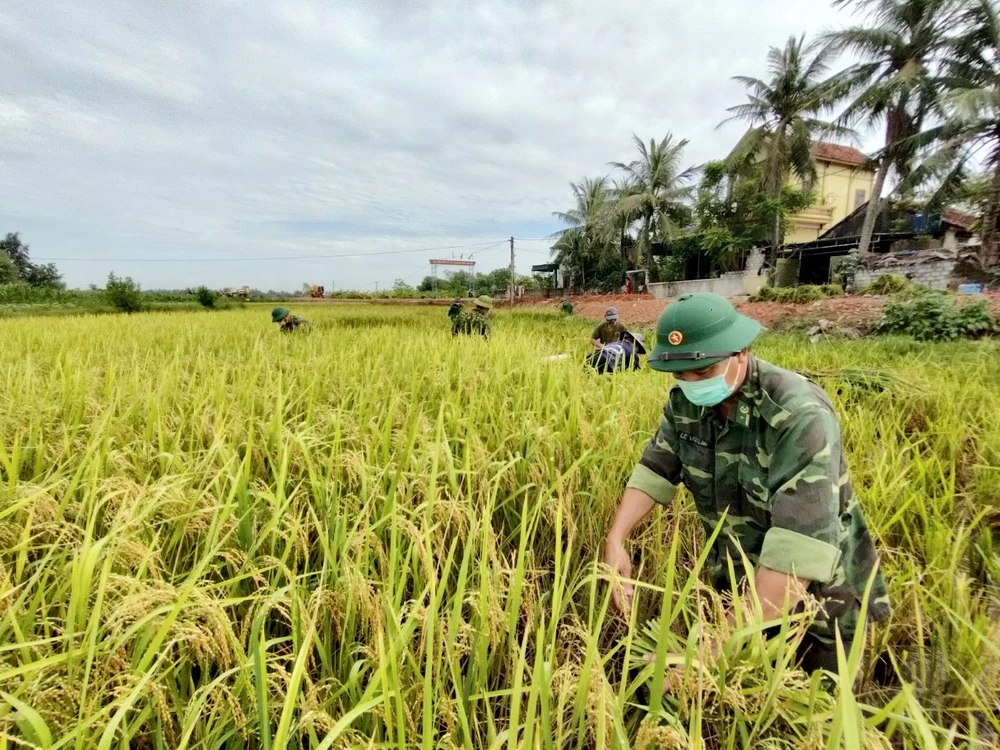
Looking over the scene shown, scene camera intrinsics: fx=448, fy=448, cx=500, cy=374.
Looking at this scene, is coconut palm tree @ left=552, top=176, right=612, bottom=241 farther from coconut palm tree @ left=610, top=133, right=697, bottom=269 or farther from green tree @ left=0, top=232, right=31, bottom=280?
green tree @ left=0, top=232, right=31, bottom=280

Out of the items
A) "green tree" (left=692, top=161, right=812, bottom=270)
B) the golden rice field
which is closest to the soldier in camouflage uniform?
the golden rice field

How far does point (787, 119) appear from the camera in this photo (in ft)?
59.0

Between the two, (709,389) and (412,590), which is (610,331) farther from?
(412,590)

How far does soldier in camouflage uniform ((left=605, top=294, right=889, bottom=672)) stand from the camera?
1.05 m

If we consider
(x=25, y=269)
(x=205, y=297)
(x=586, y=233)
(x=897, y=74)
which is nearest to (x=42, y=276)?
(x=25, y=269)

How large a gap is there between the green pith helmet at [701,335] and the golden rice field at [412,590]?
49 cm

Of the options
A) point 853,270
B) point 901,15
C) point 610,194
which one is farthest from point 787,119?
point 610,194

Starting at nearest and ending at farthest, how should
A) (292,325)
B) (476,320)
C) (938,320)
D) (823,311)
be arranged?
1. (292,325)
2. (476,320)
3. (938,320)
4. (823,311)

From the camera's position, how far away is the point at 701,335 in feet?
3.95

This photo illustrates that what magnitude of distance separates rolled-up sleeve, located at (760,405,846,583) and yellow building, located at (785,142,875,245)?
26.8 meters

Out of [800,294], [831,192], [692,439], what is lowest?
[692,439]

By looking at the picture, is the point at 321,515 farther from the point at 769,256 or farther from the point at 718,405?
the point at 769,256

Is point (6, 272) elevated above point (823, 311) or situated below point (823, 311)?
above

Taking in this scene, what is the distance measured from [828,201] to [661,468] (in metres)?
30.8
